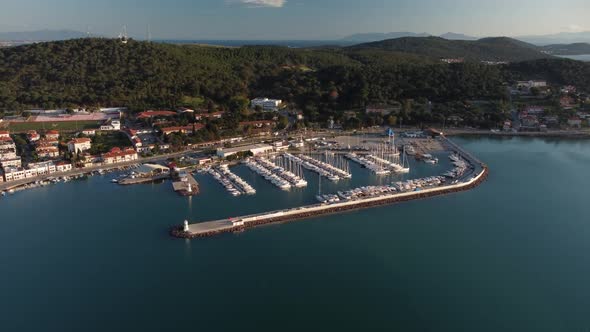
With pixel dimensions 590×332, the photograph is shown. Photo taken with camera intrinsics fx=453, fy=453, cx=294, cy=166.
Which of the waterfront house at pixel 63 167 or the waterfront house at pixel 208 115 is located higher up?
the waterfront house at pixel 208 115

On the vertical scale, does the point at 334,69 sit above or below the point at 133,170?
above

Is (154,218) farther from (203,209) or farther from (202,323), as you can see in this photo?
(202,323)

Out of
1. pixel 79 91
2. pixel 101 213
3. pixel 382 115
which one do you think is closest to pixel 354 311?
pixel 101 213

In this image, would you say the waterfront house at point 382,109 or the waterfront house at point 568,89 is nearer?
the waterfront house at point 382,109

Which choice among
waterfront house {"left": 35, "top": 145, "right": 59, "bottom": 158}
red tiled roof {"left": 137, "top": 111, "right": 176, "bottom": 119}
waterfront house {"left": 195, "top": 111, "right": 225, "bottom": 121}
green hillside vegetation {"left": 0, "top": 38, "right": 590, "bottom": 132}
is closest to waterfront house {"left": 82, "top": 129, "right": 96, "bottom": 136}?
waterfront house {"left": 35, "top": 145, "right": 59, "bottom": 158}

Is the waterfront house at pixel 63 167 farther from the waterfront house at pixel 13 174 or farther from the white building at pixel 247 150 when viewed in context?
the white building at pixel 247 150

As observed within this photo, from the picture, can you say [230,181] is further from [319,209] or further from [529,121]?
[529,121]

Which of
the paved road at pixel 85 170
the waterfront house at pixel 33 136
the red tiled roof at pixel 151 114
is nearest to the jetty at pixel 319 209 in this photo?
the paved road at pixel 85 170
